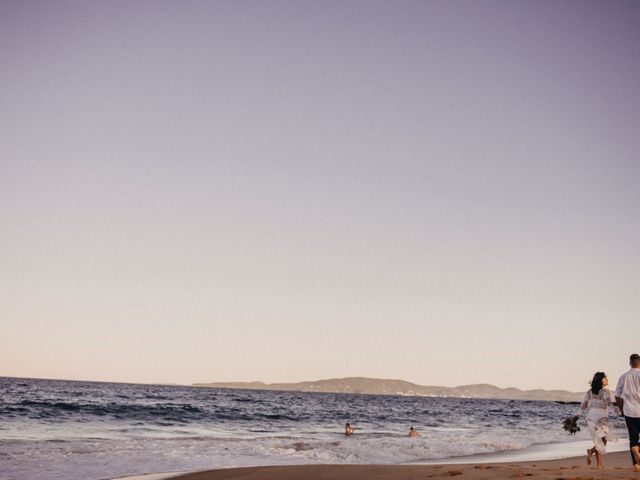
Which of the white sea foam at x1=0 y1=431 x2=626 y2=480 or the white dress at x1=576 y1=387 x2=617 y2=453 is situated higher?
the white dress at x1=576 y1=387 x2=617 y2=453

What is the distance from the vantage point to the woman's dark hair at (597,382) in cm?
1085

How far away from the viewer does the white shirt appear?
10000mm

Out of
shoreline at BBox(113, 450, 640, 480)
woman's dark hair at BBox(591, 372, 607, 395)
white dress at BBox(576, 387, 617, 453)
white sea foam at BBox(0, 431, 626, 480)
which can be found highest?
woman's dark hair at BBox(591, 372, 607, 395)

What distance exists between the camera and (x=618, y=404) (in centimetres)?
1038

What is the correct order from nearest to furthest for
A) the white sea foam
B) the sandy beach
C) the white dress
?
the sandy beach → the white dress → the white sea foam

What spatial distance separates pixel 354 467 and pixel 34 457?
9292 mm

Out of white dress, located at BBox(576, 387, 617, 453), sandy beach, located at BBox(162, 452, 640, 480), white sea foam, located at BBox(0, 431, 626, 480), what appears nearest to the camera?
sandy beach, located at BBox(162, 452, 640, 480)

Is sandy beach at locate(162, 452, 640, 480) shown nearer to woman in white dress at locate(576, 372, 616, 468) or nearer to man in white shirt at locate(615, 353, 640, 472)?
man in white shirt at locate(615, 353, 640, 472)

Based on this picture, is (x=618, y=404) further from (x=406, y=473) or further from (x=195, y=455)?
(x=195, y=455)

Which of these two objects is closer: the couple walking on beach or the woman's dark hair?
the couple walking on beach

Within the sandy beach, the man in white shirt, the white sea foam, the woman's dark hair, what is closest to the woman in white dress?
the woman's dark hair

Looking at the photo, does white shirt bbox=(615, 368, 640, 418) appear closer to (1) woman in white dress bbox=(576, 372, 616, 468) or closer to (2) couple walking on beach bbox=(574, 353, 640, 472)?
(2) couple walking on beach bbox=(574, 353, 640, 472)

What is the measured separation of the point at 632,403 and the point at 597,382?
90cm

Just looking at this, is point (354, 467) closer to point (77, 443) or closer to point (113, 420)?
point (77, 443)
